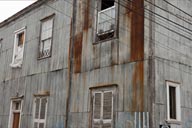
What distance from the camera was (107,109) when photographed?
29.3 feet

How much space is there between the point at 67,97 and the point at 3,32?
8.41 meters

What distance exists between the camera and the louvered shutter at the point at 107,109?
347 inches

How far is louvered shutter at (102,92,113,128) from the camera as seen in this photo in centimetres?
880

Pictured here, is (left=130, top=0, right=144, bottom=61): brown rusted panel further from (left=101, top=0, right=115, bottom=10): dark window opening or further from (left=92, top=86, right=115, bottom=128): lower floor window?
(left=101, top=0, right=115, bottom=10): dark window opening

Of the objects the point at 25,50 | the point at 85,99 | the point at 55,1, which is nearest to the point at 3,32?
the point at 25,50

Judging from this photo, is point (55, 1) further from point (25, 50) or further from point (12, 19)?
point (12, 19)

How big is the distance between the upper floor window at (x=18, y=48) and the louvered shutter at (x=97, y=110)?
6288 mm

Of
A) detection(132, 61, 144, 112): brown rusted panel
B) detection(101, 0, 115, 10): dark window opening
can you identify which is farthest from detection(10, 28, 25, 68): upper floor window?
detection(132, 61, 144, 112): brown rusted panel

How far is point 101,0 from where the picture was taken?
10.4m

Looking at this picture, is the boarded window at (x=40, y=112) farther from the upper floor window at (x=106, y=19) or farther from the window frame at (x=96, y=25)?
the upper floor window at (x=106, y=19)

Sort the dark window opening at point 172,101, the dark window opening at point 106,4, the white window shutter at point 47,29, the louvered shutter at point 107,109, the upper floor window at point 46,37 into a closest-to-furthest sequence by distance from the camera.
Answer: the dark window opening at point 172,101 < the louvered shutter at point 107,109 < the dark window opening at point 106,4 < the upper floor window at point 46,37 < the white window shutter at point 47,29

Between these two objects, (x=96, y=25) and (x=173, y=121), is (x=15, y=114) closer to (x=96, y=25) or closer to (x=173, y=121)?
(x=96, y=25)

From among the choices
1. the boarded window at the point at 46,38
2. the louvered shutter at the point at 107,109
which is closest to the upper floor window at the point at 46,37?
the boarded window at the point at 46,38

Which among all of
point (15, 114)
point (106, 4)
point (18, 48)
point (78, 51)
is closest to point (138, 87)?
point (78, 51)
